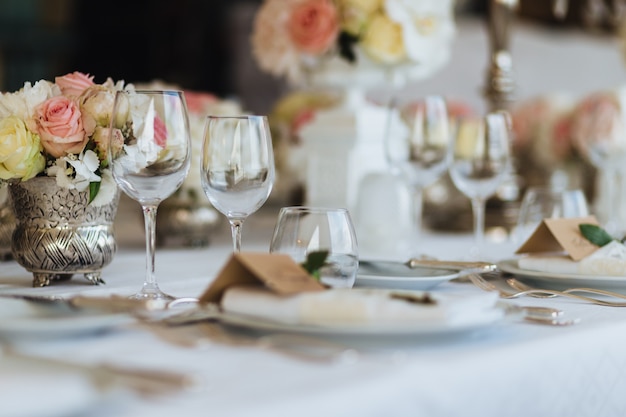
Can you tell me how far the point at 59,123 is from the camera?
977 millimetres

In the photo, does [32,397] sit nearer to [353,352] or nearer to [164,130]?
[353,352]

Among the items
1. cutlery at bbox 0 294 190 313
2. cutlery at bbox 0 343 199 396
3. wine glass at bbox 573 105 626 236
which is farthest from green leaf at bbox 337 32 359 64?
cutlery at bbox 0 343 199 396

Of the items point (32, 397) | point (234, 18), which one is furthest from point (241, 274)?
point (234, 18)

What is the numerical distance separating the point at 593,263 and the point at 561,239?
0.05m

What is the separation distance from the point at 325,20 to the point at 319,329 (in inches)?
40.3

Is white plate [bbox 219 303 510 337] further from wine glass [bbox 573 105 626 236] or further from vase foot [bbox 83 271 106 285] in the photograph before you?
wine glass [bbox 573 105 626 236]

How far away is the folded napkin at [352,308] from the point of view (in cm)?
68

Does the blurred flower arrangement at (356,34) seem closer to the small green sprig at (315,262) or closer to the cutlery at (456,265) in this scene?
the cutlery at (456,265)

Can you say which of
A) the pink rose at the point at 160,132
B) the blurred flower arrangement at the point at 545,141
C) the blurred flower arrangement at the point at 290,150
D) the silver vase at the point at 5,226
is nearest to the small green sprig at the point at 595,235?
the pink rose at the point at 160,132

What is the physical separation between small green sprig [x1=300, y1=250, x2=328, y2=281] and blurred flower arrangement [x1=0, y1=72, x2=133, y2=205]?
1.01 ft

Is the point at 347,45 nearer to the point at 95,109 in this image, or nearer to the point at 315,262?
the point at 95,109

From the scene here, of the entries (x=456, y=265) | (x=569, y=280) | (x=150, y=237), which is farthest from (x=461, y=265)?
(x=150, y=237)

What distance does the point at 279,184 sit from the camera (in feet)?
6.61

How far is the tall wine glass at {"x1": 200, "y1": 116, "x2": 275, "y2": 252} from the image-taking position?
2.90ft
